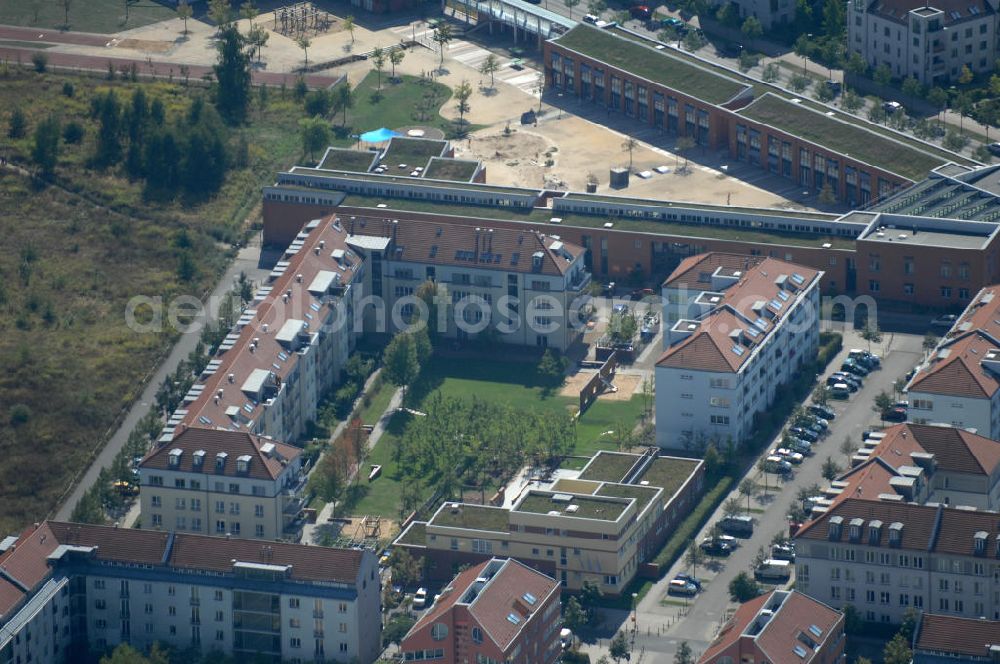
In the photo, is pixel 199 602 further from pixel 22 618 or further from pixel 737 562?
pixel 737 562

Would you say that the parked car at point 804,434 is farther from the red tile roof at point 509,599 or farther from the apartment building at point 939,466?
the red tile roof at point 509,599

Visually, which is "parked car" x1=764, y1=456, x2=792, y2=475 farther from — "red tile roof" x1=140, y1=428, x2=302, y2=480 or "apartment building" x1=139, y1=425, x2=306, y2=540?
"red tile roof" x1=140, y1=428, x2=302, y2=480

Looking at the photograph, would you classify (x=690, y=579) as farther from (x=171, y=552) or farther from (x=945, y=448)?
(x=171, y=552)

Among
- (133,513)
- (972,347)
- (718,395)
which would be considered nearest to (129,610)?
(133,513)

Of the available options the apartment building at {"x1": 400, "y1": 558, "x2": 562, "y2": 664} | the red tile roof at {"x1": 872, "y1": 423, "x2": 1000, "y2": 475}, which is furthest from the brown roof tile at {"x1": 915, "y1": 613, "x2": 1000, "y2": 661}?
the apartment building at {"x1": 400, "y1": 558, "x2": 562, "y2": 664}

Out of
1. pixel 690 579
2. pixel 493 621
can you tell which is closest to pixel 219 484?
pixel 493 621

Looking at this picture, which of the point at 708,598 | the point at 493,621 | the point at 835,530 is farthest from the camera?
the point at 708,598
